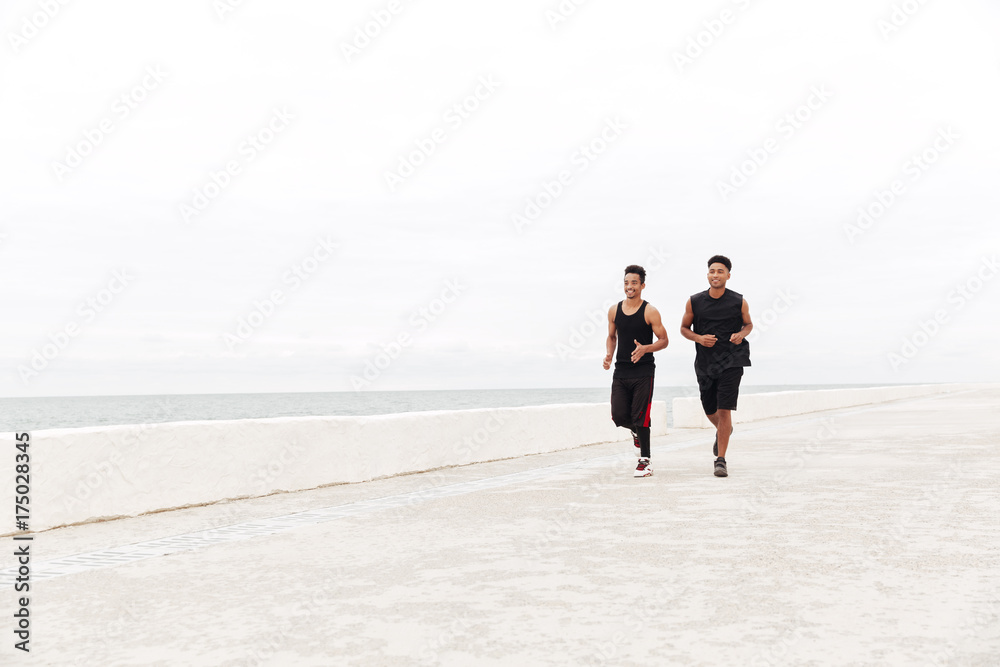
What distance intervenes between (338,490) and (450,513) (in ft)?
6.71

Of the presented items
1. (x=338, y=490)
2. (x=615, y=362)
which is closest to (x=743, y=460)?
(x=615, y=362)

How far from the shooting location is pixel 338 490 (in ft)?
27.2

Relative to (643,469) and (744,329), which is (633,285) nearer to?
(744,329)

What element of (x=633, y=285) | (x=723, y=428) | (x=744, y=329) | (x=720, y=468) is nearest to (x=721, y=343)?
(x=744, y=329)

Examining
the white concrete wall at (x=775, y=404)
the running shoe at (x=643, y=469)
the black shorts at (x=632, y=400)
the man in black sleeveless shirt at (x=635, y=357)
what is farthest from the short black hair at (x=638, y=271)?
the white concrete wall at (x=775, y=404)

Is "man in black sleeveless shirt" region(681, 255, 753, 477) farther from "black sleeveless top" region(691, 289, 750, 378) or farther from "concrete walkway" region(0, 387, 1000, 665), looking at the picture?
"concrete walkway" region(0, 387, 1000, 665)

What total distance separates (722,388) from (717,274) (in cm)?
110

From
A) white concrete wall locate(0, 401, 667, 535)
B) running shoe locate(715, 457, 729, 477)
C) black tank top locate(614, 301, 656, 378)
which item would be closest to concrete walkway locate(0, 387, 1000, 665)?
white concrete wall locate(0, 401, 667, 535)

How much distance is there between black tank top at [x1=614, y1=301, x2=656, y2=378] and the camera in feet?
28.7

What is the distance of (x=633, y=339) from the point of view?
880cm

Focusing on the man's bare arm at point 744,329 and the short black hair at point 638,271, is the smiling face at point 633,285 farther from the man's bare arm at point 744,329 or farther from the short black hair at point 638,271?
the man's bare arm at point 744,329

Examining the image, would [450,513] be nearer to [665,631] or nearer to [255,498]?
[255,498]

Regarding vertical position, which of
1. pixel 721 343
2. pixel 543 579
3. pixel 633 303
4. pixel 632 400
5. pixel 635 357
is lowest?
pixel 543 579

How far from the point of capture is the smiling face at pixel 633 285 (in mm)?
8773
